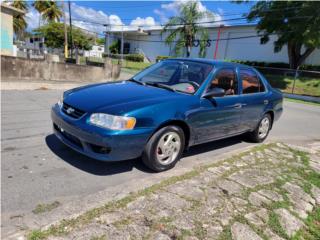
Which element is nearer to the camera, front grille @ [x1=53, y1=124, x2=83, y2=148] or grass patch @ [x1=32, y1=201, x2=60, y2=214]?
grass patch @ [x1=32, y1=201, x2=60, y2=214]

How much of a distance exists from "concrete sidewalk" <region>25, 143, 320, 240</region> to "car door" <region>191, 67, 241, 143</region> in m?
0.56

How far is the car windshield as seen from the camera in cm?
452

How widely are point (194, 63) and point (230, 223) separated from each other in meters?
2.86

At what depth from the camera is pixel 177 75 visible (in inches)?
191

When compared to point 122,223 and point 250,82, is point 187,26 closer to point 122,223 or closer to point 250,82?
point 250,82

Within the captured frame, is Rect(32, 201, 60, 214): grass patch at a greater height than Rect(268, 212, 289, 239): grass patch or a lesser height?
lesser

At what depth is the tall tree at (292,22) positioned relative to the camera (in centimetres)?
2188

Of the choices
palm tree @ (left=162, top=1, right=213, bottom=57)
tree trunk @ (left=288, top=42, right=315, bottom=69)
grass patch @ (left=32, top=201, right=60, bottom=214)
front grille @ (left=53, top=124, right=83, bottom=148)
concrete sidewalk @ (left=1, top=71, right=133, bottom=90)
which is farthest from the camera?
palm tree @ (left=162, top=1, right=213, bottom=57)

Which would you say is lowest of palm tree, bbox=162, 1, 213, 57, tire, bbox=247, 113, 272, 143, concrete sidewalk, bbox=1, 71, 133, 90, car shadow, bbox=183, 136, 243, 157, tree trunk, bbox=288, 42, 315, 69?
concrete sidewalk, bbox=1, 71, 133, 90

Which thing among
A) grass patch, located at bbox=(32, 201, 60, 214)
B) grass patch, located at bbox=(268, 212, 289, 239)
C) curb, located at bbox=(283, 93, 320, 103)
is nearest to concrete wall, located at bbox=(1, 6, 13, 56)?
grass patch, located at bbox=(32, 201, 60, 214)

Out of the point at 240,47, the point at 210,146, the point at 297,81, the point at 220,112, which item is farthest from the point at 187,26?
the point at 220,112

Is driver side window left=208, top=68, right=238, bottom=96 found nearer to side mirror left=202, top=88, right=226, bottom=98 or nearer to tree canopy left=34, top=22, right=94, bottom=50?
side mirror left=202, top=88, right=226, bottom=98

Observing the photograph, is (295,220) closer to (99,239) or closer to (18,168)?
(99,239)

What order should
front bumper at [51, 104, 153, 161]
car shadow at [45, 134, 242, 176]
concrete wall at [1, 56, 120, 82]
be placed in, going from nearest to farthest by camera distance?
front bumper at [51, 104, 153, 161] → car shadow at [45, 134, 242, 176] → concrete wall at [1, 56, 120, 82]
